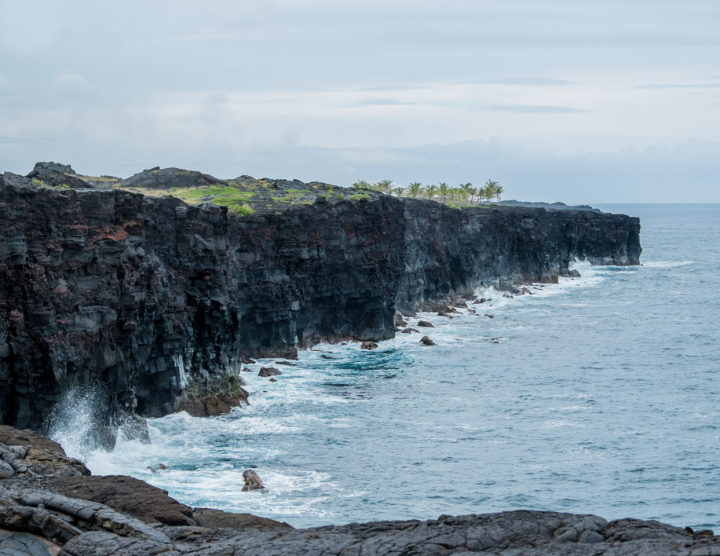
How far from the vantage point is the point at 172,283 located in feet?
183

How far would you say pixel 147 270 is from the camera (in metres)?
51.8

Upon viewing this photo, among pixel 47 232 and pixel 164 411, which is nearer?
pixel 47 232

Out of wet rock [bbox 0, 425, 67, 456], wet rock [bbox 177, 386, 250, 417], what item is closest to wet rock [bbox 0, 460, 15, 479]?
wet rock [bbox 0, 425, 67, 456]

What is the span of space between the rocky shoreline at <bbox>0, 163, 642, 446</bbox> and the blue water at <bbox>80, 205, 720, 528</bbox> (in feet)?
11.3

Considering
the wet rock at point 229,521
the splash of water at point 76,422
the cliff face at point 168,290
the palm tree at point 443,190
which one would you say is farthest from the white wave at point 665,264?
the wet rock at point 229,521

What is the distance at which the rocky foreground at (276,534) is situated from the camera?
1931cm

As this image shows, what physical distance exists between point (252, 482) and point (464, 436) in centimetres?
1804

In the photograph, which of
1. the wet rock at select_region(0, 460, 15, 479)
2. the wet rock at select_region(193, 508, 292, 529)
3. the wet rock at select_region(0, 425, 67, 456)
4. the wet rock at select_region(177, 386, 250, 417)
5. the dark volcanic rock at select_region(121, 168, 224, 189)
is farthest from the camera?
the dark volcanic rock at select_region(121, 168, 224, 189)

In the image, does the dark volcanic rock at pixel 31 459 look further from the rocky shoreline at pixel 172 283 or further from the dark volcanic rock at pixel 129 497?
the rocky shoreline at pixel 172 283

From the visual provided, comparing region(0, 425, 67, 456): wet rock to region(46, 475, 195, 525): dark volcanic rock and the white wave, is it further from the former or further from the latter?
the white wave

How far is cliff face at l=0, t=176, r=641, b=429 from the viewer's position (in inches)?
1672

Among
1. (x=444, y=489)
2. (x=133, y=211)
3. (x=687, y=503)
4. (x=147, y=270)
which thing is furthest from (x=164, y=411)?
(x=687, y=503)

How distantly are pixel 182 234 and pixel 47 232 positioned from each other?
14.1 metres

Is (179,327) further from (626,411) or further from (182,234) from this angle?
(626,411)
